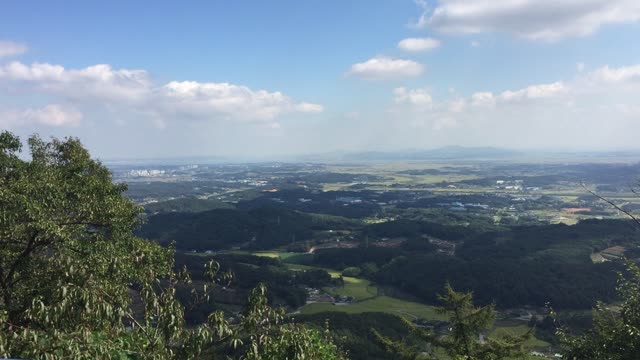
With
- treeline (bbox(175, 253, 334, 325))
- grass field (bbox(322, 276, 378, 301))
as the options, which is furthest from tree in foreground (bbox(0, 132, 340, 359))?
grass field (bbox(322, 276, 378, 301))

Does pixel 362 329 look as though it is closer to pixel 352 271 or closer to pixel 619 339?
pixel 352 271

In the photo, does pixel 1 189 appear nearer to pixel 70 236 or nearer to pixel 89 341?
pixel 70 236

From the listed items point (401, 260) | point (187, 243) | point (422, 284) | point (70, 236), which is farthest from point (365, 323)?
point (187, 243)

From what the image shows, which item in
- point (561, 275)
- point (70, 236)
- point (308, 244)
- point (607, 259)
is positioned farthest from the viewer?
point (308, 244)

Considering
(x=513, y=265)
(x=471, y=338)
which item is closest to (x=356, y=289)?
(x=513, y=265)

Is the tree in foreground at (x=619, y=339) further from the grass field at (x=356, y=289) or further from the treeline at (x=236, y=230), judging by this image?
the treeline at (x=236, y=230)

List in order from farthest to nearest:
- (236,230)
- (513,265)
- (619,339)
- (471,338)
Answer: (236,230)
(513,265)
(471,338)
(619,339)

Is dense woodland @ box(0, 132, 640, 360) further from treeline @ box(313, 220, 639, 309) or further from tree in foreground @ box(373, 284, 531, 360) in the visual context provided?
treeline @ box(313, 220, 639, 309)

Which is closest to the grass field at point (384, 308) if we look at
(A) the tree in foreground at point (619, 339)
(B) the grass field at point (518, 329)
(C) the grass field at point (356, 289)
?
(C) the grass field at point (356, 289)
